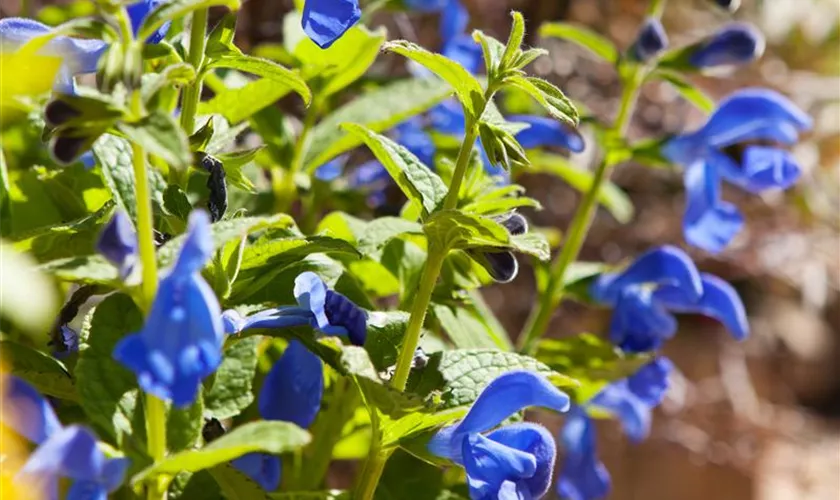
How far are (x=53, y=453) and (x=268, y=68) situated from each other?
0.25m

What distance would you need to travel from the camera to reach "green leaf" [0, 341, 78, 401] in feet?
2.03

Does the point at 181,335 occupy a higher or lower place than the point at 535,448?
higher

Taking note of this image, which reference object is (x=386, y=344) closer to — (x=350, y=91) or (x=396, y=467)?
(x=396, y=467)

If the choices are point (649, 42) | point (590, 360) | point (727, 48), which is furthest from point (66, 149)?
point (727, 48)

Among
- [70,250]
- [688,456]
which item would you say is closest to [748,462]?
[688,456]

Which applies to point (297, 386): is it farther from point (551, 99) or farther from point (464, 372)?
point (551, 99)

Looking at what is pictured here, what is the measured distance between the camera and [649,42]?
106 centimetres

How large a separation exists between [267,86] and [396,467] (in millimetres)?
330

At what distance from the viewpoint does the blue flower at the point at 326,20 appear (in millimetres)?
642

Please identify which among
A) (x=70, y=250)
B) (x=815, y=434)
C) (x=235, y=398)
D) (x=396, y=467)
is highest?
(x=70, y=250)

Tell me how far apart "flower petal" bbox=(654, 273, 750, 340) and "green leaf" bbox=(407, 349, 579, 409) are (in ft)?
1.38

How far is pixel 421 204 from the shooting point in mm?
665

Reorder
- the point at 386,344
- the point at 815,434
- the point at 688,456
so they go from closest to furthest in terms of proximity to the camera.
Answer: the point at 386,344
the point at 688,456
the point at 815,434

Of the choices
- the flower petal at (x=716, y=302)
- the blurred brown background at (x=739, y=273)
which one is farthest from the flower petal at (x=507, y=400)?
the blurred brown background at (x=739, y=273)
